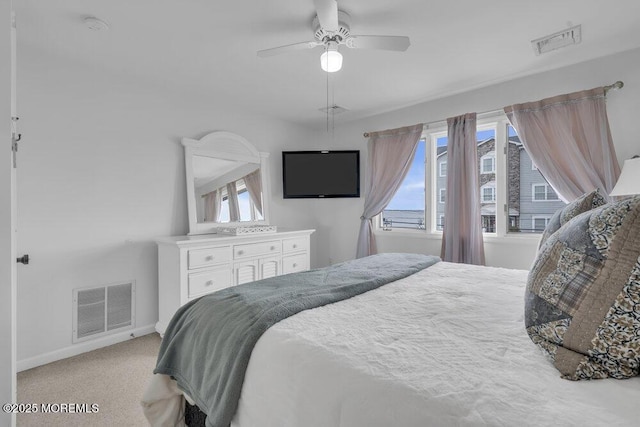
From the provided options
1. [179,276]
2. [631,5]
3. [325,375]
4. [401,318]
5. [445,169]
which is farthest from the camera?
[445,169]

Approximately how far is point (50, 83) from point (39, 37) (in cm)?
39

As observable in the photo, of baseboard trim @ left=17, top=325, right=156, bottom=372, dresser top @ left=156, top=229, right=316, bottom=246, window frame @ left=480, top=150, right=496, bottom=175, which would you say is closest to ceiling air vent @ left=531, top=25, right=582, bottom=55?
window frame @ left=480, top=150, right=496, bottom=175

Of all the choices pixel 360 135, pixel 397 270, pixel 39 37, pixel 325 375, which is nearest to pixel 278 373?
pixel 325 375

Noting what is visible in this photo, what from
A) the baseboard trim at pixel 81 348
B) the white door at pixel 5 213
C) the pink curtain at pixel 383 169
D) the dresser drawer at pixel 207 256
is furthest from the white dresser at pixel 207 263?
the white door at pixel 5 213

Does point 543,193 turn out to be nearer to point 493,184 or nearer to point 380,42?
point 493,184

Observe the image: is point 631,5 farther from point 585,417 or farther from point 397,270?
point 585,417

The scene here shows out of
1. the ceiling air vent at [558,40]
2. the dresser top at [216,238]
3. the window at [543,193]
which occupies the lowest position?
the dresser top at [216,238]

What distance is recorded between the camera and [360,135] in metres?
4.30

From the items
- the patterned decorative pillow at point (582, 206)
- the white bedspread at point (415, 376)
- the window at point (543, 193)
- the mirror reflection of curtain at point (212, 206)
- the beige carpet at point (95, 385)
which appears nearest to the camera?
the white bedspread at point (415, 376)

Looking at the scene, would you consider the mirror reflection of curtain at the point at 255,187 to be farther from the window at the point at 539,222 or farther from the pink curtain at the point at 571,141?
the window at the point at 539,222

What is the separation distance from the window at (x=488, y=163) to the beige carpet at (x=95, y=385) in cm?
359

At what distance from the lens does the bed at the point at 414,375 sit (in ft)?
2.24

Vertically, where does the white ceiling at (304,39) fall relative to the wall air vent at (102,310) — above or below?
above

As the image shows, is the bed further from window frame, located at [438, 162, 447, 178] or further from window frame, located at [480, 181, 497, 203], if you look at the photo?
window frame, located at [438, 162, 447, 178]
